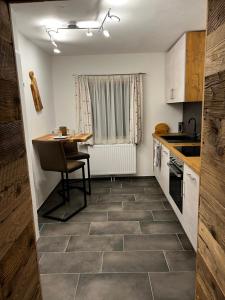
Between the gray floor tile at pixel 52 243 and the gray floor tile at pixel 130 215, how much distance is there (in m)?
0.71

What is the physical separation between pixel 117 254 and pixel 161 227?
73 cm

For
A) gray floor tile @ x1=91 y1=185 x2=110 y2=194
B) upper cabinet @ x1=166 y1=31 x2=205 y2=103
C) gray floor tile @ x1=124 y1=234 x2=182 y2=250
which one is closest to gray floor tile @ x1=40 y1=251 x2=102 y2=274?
gray floor tile @ x1=124 y1=234 x2=182 y2=250

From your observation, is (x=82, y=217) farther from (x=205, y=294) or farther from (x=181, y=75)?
(x=181, y=75)

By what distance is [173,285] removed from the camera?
1836 mm

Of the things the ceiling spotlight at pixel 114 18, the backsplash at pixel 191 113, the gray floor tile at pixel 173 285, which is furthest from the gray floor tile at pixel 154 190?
the ceiling spotlight at pixel 114 18

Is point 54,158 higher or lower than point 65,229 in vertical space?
higher

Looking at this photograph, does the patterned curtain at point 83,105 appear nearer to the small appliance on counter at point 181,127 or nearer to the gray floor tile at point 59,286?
the small appliance on counter at point 181,127

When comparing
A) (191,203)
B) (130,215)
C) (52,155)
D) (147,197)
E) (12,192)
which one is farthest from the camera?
(147,197)

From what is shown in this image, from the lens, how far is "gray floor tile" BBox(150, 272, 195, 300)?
1.73 m

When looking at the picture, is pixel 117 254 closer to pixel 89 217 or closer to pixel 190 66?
pixel 89 217

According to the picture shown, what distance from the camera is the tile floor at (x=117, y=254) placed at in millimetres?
1811

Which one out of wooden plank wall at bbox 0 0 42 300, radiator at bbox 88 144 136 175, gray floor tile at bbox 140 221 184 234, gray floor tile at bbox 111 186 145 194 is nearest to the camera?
wooden plank wall at bbox 0 0 42 300

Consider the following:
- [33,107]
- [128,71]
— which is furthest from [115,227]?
[128,71]

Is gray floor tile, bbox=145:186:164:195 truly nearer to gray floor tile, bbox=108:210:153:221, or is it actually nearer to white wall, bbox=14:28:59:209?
gray floor tile, bbox=108:210:153:221
